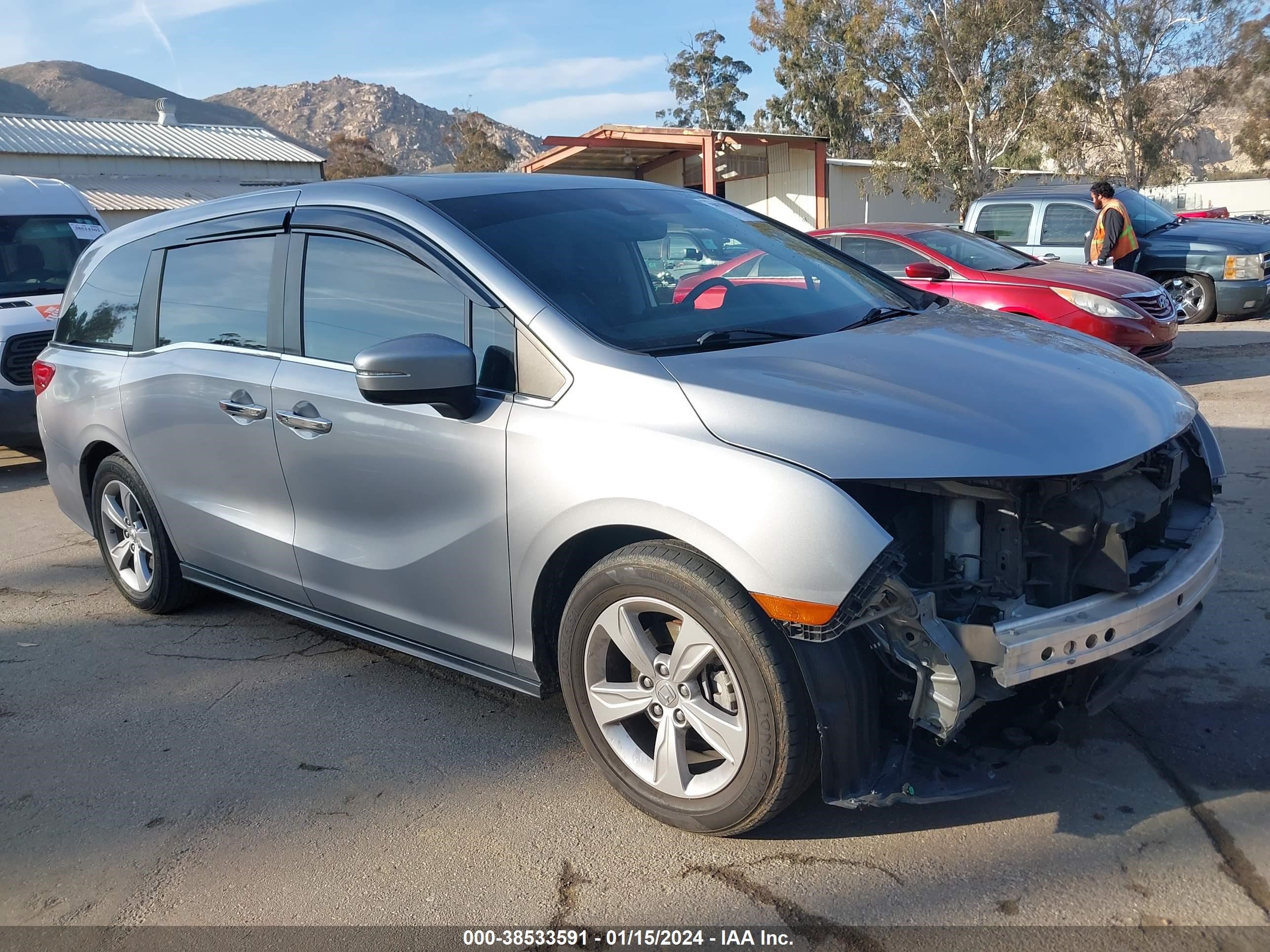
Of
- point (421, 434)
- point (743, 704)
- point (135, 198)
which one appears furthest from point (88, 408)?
point (135, 198)

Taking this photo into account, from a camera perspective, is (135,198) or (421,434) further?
(135,198)

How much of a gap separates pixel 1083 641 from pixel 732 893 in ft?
3.43

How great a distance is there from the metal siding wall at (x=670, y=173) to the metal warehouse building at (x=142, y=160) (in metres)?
11.6

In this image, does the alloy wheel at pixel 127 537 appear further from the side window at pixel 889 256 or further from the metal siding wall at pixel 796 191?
the metal siding wall at pixel 796 191

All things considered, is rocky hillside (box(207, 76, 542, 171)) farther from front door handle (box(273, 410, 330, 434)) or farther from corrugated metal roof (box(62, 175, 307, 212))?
front door handle (box(273, 410, 330, 434))

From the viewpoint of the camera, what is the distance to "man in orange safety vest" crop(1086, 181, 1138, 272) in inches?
432

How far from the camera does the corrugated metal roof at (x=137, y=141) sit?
111 feet

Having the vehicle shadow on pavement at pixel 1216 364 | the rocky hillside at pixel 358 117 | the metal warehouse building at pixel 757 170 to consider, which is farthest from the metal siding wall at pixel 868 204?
the rocky hillside at pixel 358 117

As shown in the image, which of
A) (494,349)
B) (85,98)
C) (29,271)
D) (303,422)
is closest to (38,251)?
(29,271)

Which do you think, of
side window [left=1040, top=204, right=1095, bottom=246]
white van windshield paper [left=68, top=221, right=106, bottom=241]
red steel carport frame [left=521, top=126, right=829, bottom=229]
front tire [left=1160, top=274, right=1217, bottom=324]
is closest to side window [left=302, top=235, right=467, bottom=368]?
white van windshield paper [left=68, top=221, right=106, bottom=241]

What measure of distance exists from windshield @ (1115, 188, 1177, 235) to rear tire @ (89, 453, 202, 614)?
10985 millimetres

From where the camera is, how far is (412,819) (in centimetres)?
301

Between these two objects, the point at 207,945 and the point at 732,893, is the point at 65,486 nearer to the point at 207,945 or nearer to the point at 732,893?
the point at 207,945

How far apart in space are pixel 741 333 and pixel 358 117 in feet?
436
